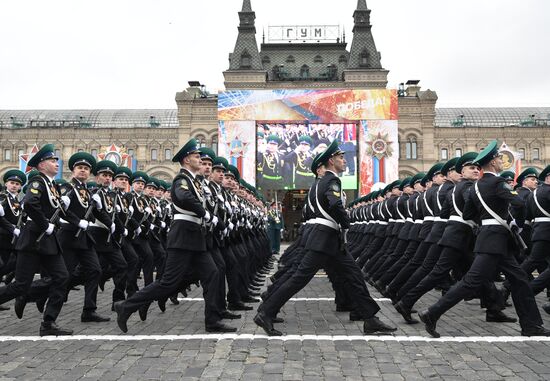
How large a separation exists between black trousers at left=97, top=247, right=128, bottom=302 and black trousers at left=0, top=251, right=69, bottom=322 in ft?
4.30

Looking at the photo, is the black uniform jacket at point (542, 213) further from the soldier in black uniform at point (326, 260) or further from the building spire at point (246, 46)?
the building spire at point (246, 46)

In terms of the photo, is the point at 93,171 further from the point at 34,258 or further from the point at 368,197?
the point at 368,197

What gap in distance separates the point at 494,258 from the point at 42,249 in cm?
479

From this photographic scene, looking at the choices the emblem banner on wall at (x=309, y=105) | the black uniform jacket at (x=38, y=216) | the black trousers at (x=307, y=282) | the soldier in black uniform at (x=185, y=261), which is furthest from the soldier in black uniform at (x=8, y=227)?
the emblem banner on wall at (x=309, y=105)

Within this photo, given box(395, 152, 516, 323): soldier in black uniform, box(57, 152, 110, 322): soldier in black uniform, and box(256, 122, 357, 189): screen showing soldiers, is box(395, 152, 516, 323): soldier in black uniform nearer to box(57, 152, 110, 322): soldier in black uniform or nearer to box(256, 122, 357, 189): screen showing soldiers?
box(57, 152, 110, 322): soldier in black uniform

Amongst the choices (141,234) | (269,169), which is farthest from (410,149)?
(141,234)

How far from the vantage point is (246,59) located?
6009 cm

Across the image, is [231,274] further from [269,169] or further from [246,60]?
[246,60]

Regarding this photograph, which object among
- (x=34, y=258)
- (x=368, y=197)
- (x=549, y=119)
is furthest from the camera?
(x=549, y=119)

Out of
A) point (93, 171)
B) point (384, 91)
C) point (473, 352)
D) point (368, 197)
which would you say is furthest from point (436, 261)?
point (384, 91)

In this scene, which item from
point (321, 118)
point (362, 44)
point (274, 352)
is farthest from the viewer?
point (362, 44)

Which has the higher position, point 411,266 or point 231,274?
point 411,266

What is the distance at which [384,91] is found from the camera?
37.9 meters

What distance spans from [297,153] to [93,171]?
29011 mm
